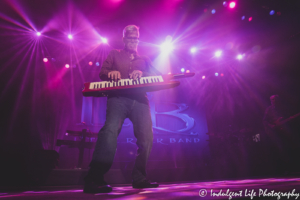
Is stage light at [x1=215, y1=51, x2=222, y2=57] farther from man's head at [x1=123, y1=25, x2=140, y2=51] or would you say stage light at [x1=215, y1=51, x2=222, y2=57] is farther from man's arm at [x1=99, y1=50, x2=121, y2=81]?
man's arm at [x1=99, y1=50, x2=121, y2=81]

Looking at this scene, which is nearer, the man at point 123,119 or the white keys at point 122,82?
the man at point 123,119

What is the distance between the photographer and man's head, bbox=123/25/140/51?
6.70 ft

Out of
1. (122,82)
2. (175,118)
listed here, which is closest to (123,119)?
(122,82)

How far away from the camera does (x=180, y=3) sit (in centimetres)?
473

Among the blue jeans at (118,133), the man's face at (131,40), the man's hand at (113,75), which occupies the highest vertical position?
the man's face at (131,40)

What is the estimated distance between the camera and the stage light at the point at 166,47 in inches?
264

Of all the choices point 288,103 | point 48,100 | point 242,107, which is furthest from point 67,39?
point 288,103

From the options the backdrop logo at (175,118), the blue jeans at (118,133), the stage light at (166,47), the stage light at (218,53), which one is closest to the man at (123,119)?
the blue jeans at (118,133)

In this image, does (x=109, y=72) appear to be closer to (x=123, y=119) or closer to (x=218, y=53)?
(x=123, y=119)

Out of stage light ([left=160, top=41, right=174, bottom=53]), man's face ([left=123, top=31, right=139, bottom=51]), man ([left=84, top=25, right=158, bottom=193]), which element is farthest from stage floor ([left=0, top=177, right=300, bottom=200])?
stage light ([left=160, top=41, right=174, bottom=53])

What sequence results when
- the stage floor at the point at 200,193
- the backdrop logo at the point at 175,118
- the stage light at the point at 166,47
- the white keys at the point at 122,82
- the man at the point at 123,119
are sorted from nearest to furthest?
the stage floor at the point at 200,193
the man at the point at 123,119
the white keys at the point at 122,82
the stage light at the point at 166,47
the backdrop logo at the point at 175,118

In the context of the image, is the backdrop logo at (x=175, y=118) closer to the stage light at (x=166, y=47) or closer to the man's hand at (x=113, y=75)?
the stage light at (x=166, y=47)

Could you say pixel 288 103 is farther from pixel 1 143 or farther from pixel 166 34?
pixel 1 143

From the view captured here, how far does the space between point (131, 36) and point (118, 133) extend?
3.99 ft
